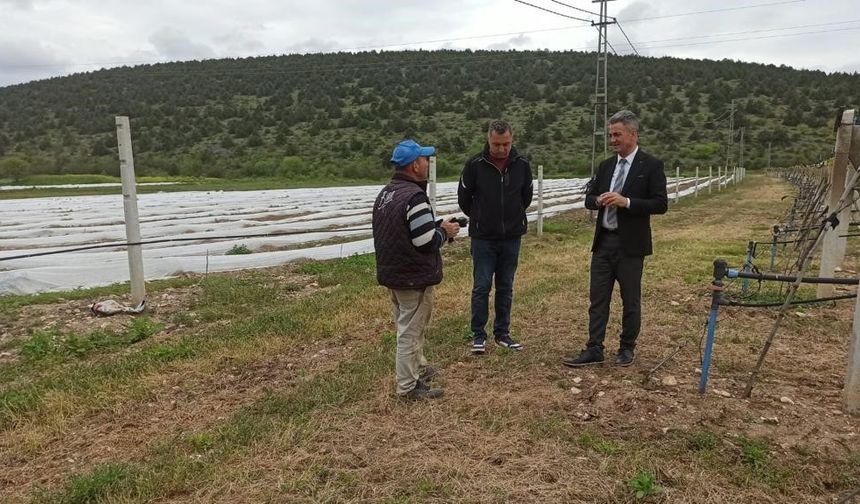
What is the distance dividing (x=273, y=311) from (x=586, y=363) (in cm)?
344

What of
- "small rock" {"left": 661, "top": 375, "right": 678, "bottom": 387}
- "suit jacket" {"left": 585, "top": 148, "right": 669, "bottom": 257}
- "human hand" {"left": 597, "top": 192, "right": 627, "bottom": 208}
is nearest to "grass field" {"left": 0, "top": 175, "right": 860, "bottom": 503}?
"small rock" {"left": 661, "top": 375, "right": 678, "bottom": 387}

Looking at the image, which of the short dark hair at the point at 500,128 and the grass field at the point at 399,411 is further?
the short dark hair at the point at 500,128

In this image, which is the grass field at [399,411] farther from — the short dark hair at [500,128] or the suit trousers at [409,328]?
the short dark hair at [500,128]

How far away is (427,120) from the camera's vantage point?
45.8 metres

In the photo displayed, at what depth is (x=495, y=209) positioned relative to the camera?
4410mm

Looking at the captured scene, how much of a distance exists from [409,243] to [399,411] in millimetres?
1069

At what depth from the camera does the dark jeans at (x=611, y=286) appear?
13.2ft

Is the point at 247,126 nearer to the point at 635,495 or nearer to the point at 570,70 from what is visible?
the point at 570,70

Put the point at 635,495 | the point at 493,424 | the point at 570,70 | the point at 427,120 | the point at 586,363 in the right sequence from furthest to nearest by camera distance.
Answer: the point at 570,70, the point at 427,120, the point at 586,363, the point at 493,424, the point at 635,495

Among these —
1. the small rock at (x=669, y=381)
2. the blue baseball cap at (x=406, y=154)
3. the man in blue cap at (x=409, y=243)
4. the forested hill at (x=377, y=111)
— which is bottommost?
the small rock at (x=669, y=381)

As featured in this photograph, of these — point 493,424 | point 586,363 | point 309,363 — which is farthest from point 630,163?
point 309,363

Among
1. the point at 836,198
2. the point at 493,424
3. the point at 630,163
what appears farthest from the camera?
→ the point at 836,198

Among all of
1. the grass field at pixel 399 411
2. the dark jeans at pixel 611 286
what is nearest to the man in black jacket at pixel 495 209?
the grass field at pixel 399 411

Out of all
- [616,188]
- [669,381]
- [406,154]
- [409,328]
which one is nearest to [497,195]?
[616,188]
